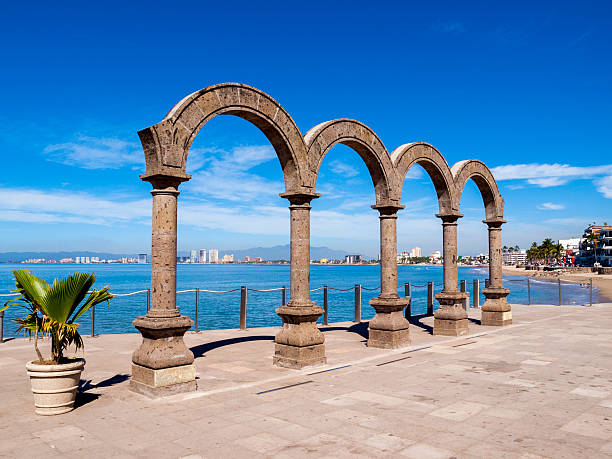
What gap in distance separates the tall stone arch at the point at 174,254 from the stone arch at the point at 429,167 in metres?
3.89

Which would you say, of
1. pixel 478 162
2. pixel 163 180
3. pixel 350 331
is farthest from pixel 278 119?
pixel 478 162

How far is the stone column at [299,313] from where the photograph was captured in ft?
28.0

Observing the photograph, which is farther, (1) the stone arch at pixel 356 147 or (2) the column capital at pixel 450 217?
(2) the column capital at pixel 450 217

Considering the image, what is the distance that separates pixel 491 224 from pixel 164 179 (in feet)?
38.8

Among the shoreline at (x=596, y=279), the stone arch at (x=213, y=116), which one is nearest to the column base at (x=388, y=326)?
the stone arch at (x=213, y=116)

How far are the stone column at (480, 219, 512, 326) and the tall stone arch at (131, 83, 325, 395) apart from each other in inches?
313

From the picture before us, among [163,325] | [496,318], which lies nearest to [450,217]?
[496,318]

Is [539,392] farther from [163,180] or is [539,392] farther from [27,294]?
[27,294]

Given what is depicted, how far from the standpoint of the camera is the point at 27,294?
6.03 m

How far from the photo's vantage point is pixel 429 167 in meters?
12.8

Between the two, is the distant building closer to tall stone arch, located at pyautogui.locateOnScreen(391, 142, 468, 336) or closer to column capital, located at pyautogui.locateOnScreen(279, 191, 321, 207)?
tall stone arch, located at pyautogui.locateOnScreen(391, 142, 468, 336)

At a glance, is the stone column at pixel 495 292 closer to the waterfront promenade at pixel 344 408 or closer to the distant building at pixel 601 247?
the waterfront promenade at pixel 344 408

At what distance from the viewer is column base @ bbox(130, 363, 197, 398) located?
6.62 metres

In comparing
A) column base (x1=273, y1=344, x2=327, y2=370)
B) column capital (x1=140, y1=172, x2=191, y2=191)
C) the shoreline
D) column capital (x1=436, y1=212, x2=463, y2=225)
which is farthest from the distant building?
column capital (x1=140, y1=172, x2=191, y2=191)
